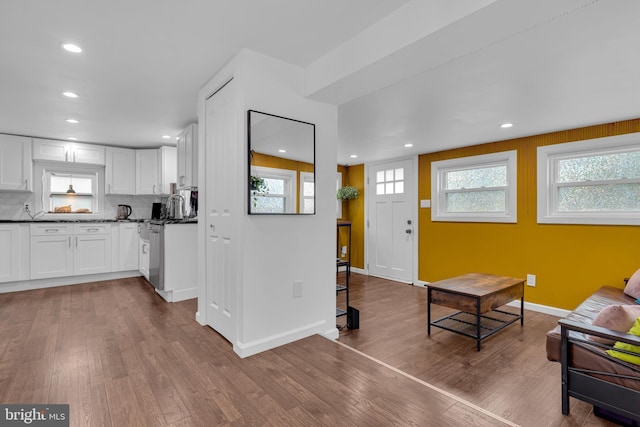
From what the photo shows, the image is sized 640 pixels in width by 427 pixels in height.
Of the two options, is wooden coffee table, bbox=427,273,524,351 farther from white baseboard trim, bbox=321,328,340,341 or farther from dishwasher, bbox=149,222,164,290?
dishwasher, bbox=149,222,164,290

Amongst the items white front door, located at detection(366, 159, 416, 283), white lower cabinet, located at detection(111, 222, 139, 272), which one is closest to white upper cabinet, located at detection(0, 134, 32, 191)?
white lower cabinet, located at detection(111, 222, 139, 272)

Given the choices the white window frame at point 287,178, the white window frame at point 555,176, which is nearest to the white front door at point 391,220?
the white window frame at point 555,176

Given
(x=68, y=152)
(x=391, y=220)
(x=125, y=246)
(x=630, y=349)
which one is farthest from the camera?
(x=391, y=220)

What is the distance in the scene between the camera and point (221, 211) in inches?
104

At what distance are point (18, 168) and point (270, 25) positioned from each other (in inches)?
188

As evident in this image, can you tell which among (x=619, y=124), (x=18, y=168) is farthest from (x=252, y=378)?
(x=18, y=168)

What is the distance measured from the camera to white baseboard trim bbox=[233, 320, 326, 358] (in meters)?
2.29

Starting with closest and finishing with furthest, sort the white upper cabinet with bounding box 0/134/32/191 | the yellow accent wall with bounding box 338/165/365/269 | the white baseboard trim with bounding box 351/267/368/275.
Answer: the white upper cabinet with bounding box 0/134/32/191
the white baseboard trim with bounding box 351/267/368/275
the yellow accent wall with bounding box 338/165/365/269

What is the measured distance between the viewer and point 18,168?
4.53m

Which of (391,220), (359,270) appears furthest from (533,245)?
(359,270)

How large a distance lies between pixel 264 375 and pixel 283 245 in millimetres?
911

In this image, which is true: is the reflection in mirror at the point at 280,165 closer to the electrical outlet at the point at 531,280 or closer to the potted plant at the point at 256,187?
the potted plant at the point at 256,187

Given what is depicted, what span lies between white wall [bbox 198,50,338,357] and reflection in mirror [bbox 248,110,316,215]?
0.20ft

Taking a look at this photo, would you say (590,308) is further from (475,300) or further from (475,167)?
(475,167)
